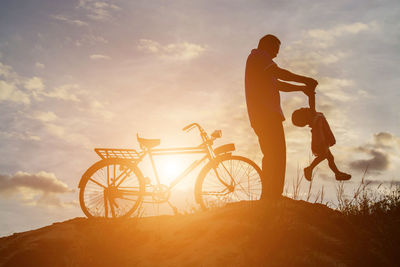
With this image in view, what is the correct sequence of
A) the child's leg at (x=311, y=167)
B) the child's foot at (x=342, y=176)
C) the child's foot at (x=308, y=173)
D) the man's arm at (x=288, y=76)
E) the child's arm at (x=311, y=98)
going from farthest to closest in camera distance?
1. the child's foot at (x=308, y=173)
2. the child's leg at (x=311, y=167)
3. the child's foot at (x=342, y=176)
4. the child's arm at (x=311, y=98)
5. the man's arm at (x=288, y=76)

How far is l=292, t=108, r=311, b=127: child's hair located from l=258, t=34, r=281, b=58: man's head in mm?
1089

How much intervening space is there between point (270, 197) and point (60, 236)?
359 cm

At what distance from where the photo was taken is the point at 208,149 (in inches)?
288

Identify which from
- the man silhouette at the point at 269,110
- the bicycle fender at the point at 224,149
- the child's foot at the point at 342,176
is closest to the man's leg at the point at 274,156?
the man silhouette at the point at 269,110

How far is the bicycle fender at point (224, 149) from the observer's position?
7168mm

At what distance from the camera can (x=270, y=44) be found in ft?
20.8

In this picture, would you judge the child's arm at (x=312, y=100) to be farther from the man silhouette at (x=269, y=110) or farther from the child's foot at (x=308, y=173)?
the child's foot at (x=308, y=173)

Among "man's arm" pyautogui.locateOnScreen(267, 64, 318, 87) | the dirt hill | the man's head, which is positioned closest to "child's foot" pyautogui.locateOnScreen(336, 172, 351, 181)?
the dirt hill

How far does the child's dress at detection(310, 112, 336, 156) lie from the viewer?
20.2ft

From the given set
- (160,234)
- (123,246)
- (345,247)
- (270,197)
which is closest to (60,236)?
(123,246)

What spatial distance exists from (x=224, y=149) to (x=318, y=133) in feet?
6.17

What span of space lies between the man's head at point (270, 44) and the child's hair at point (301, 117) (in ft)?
3.57

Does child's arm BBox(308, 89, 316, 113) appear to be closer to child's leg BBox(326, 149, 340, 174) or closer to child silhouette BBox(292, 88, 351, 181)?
child silhouette BBox(292, 88, 351, 181)

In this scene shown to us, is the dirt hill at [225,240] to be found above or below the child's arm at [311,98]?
below
